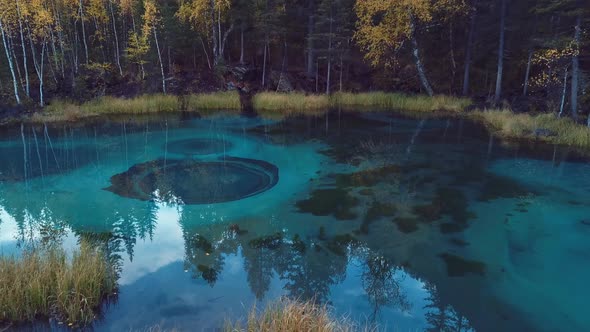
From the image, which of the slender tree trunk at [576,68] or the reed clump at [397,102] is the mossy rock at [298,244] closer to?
the slender tree trunk at [576,68]

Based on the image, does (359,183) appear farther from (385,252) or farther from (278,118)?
(278,118)

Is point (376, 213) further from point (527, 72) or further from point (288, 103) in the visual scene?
point (527, 72)

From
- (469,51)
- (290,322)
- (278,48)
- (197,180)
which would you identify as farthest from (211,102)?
(290,322)

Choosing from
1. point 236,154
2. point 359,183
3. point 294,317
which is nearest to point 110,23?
point 236,154

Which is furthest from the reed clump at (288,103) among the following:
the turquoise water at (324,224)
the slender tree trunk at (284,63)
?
the turquoise water at (324,224)

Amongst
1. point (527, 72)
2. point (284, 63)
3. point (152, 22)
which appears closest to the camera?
point (527, 72)

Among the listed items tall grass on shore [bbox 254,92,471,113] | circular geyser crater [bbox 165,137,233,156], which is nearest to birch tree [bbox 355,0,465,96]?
tall grass on shore [bbox 254,92,471,113]
